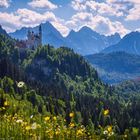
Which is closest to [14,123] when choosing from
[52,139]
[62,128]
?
[62,128]

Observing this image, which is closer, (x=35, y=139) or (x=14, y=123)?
(x=35, y=139)

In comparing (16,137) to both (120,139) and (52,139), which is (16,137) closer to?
(52,139)

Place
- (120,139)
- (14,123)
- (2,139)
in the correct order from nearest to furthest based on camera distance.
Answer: (2,139) → (120,139) → (14,123)

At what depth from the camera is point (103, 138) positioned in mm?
9953

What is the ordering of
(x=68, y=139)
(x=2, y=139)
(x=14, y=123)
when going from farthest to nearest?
(x=14, y=123) → (x=68, y=139) → (x=2, y=139)

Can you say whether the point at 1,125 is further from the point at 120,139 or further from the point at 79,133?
the point at 120,139

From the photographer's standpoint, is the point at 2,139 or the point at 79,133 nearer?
the point at 2,139

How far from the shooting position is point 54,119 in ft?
37.9

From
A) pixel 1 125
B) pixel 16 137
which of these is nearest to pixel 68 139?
pixel 16 137

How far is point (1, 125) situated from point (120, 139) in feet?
8.13

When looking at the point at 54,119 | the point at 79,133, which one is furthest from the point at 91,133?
the point at 54,119

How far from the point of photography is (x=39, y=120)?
36.6 feet

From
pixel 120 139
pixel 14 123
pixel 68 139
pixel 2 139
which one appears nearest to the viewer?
pixel 2 139

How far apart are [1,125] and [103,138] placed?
84.4 inches
